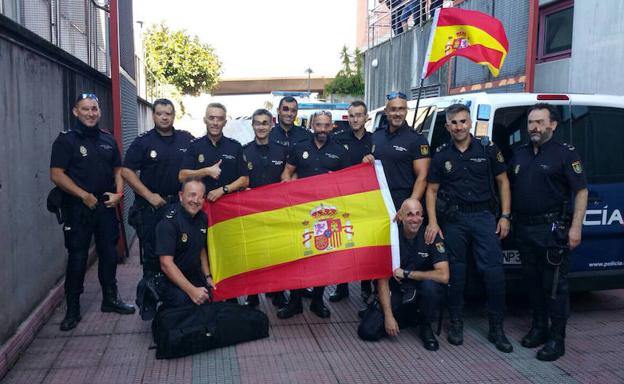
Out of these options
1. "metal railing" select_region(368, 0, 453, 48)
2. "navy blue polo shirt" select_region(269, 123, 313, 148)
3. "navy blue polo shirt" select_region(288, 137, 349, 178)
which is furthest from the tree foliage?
"navy blue polo shirt" select_region(288, 137, 349, 178)

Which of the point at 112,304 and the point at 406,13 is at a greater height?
the point at 406,13

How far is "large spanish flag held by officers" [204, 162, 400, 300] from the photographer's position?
196 inches

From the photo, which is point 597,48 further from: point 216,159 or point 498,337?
point 216,159

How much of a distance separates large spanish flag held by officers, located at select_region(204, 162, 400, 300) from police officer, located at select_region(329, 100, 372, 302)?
68 centimetres

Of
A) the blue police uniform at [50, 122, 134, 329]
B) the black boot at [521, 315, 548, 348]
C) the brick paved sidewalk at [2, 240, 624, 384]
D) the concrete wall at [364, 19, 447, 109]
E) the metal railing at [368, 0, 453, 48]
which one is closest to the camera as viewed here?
the brick paved sidewalk at [2, 240, 624, 384]

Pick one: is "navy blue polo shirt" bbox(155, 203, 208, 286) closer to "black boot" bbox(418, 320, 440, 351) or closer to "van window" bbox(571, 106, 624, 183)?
"black boot" bbox(418, 320, 440, 351)

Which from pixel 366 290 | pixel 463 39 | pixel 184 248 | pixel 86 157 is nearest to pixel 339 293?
pixel 366 290

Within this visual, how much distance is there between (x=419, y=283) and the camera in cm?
482

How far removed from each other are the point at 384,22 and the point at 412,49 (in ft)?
15.8

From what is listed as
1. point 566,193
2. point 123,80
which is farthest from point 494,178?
point 123,80

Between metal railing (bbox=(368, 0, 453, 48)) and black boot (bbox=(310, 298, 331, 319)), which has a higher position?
metal railing (bbox=(368, 0, 453, 48))

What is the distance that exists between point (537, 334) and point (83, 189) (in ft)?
13.0

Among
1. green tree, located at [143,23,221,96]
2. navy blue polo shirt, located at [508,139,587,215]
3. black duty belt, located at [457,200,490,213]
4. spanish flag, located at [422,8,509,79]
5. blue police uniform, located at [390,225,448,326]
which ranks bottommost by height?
blue police uniform, located at [390,225,448,326]

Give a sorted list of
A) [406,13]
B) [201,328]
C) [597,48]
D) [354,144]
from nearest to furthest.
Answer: [201,328]
[354,144]
[597,48]
[406,13]
